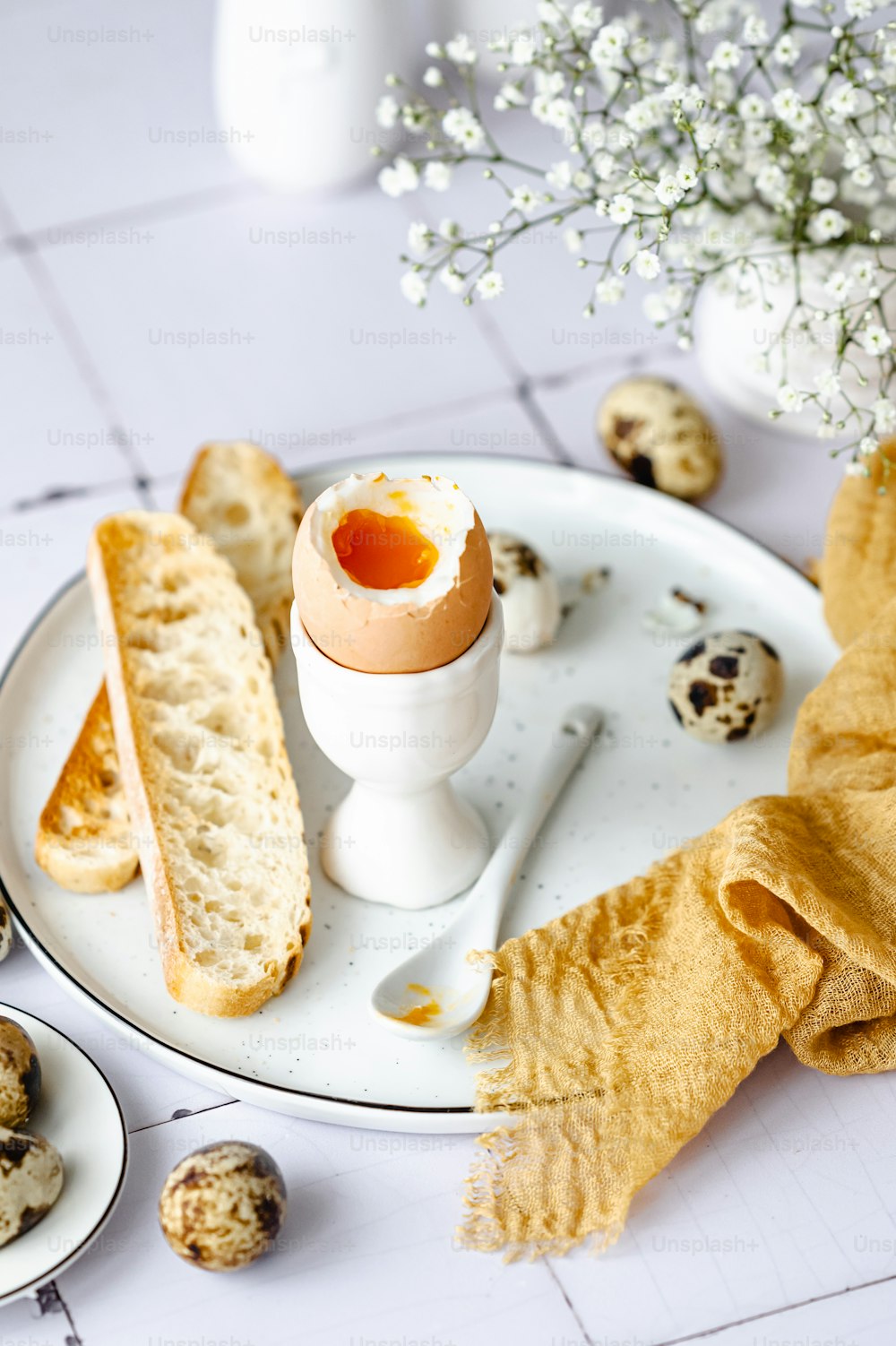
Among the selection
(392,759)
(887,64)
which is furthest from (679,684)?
(887,64)

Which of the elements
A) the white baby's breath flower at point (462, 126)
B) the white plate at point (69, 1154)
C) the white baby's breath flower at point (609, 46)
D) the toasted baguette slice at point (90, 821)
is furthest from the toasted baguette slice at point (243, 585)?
the white baby's breath flower at point (609, 46)

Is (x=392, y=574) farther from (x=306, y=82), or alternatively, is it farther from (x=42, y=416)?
(x=306, y=82)

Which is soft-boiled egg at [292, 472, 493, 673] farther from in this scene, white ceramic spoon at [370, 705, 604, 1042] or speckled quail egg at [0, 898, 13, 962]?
speckled quail egg at [0, 898, 13, 962]

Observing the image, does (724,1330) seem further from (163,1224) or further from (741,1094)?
(163,1224)

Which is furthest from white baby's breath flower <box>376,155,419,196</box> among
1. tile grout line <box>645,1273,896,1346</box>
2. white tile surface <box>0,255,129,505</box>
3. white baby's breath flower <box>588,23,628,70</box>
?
tile grout line <box>645,1273,896,1346</box>

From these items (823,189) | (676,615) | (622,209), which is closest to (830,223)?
(823,189)

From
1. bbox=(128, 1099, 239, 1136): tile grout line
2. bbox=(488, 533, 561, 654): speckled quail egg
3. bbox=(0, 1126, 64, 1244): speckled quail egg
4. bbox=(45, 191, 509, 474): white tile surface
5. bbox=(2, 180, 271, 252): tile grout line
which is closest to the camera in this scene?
bbox=(0, 1126, 64, 1244): speckled quail egg
